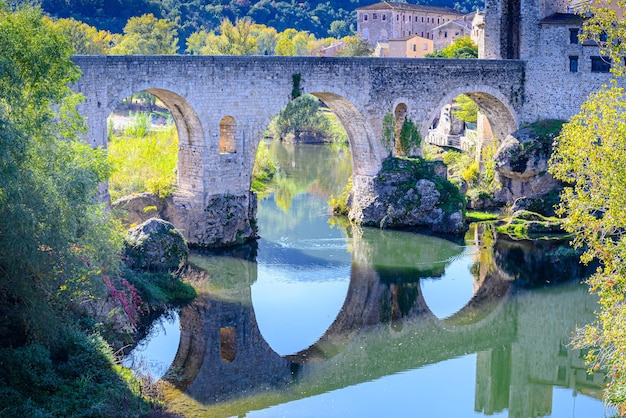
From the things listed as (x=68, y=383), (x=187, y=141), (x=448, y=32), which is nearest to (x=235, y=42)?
(x=448, y=32)

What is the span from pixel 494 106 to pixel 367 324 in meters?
13.6

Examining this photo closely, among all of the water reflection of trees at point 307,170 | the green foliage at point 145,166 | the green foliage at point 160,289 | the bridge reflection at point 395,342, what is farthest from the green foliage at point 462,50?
the green foliage at point 160,289

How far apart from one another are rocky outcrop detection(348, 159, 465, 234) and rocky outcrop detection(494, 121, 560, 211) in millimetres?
2744

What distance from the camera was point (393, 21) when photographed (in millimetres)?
68625

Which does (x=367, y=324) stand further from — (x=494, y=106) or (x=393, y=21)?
(x=393, y=21)

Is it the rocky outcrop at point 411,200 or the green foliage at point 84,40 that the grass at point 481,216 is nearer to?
the rocky outcrop at point 411,200

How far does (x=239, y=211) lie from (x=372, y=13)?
4535cm

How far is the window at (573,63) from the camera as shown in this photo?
104 feet

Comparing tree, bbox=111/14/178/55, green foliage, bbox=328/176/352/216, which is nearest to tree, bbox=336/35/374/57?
tree, bbox=111/14/178/55

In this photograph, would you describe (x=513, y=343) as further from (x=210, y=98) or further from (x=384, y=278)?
(x=210, y=98)

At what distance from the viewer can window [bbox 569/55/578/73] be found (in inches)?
1246

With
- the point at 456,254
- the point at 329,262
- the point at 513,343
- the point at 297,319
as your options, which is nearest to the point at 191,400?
the point at 297,319

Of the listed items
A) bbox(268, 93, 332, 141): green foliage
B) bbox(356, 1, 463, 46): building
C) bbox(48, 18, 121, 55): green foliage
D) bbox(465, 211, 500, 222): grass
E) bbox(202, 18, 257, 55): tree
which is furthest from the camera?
bbox(356, 1, 463, 46): building

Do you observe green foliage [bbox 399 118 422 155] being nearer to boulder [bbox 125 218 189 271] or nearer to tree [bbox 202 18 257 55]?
boulder [bbox 125 218 189 271]
